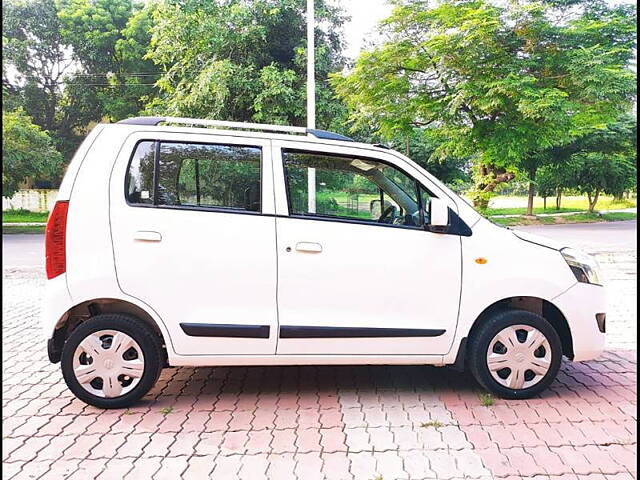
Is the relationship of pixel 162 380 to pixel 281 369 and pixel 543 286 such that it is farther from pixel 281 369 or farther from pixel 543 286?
pixel 543 286

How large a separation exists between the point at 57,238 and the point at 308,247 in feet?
5.56

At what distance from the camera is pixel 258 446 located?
133 inches

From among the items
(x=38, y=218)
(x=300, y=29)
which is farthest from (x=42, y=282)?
(x=38, y=218)

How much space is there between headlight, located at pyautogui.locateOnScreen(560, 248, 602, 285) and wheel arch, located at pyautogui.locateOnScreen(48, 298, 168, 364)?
3012mm

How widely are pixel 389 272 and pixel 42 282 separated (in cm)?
821

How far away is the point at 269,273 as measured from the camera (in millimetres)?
3842

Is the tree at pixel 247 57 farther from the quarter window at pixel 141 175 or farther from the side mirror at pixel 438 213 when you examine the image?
the side mirror at pixel 438 213

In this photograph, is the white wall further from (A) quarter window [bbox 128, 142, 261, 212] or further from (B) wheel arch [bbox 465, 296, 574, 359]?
(B) wheel arch [bbox 465, 296, 574, 359]

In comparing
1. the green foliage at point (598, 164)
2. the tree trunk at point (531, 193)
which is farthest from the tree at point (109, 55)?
the green foliage at point (598, 164)

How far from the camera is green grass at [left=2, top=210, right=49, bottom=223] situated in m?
27.6

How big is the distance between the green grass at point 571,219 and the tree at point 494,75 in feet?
33.6

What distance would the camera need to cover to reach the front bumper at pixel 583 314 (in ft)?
13.4

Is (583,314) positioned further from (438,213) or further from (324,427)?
(324,427)

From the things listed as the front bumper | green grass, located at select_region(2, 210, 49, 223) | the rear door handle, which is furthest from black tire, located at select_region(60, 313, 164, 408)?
green grass, located at select_region(2, 210, 49, 223)
